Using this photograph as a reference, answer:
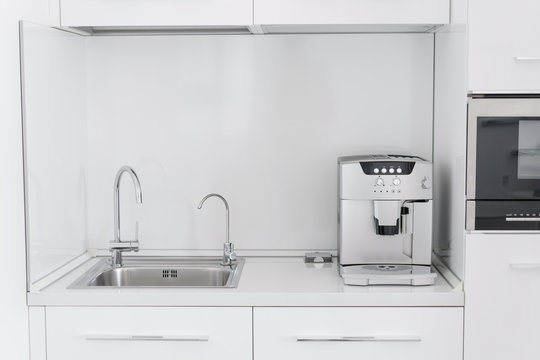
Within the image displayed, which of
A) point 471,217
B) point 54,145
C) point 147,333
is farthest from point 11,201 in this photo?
point 471,217

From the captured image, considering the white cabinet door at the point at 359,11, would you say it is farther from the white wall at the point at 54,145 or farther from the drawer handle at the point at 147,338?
the drawer handle at the point at 147,338

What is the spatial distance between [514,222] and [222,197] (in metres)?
1.01

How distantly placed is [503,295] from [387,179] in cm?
50

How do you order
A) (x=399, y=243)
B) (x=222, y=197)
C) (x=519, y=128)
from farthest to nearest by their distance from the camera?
(x=222, y=197) → (x=399, y=243) → (x=519, y=128)

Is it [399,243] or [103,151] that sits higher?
[103,151]

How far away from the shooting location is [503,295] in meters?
2.14

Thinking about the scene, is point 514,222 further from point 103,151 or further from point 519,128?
point 103,151

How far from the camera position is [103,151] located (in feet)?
8.93

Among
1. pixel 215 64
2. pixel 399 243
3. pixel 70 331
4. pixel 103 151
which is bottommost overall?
pixel 70 331

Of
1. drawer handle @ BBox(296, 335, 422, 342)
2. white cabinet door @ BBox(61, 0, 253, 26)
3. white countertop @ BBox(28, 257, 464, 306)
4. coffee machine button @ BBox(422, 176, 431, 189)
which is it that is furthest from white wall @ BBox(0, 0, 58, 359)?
coffee machine button @ BBox(422, 176, 431, 189)

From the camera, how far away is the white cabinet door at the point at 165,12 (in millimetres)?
2283

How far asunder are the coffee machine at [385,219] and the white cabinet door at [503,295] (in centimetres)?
18

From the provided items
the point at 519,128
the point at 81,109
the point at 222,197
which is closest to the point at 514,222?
the point at 519,128

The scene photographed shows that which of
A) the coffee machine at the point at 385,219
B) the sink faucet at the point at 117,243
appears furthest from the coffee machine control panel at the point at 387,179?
the sink faucet at the point at 117,243
